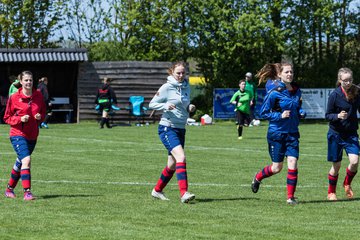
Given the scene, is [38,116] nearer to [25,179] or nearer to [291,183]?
[25,179]

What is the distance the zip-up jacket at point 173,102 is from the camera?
1308 cm

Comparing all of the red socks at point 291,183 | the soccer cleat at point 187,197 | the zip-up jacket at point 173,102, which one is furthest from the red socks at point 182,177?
the red socks at point 291,183

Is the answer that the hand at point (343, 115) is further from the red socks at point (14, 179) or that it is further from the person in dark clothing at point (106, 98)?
the person in dark clothing at point (106, 98)

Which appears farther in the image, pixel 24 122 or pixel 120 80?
pixel 120 80

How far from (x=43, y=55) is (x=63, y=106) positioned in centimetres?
244

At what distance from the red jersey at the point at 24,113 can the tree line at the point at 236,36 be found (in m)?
32.6

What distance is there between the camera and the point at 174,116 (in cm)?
1307

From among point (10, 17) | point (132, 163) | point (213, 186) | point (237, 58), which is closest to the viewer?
point (213, 186)

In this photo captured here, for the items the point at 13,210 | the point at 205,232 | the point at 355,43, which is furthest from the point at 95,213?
the point at 355,43

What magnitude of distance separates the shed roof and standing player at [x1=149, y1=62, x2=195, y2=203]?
29.5 metres

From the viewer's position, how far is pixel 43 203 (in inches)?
494

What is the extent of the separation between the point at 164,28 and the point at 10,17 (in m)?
9.35

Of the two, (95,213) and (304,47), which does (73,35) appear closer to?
(304,47)

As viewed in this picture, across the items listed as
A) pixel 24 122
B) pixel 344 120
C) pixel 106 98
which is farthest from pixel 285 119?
pixel 106 98
